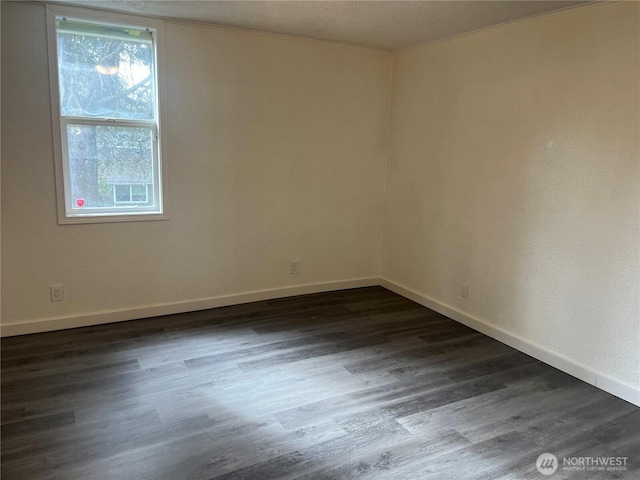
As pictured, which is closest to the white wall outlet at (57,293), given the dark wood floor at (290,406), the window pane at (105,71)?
the dark wood floor at (290,406)

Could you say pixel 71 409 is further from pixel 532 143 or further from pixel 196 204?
pixel 532 143

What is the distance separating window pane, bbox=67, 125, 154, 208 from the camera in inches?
128

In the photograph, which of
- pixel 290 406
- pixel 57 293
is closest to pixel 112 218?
pixel 57 293

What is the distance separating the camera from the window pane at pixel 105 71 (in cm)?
313

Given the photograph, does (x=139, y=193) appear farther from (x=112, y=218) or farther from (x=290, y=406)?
(x=290, y=406)

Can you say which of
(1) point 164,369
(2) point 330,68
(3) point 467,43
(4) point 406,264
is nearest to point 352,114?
(2) point 330,68

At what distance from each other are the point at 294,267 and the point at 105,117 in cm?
198

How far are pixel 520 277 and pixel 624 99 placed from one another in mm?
1268

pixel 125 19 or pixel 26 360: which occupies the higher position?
pixel 125 19

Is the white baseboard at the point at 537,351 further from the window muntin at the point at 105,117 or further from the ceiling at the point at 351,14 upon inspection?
the window muntin at the point at 105,117

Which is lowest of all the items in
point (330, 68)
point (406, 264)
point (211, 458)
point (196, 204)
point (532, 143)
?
point (211, 458)

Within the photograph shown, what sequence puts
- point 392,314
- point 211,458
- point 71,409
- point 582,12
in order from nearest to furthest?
point 211,458 < point 71,409 < point 582,12 < point 392,314

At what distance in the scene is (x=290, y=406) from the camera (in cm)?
244

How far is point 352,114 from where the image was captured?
4160 millimetres
